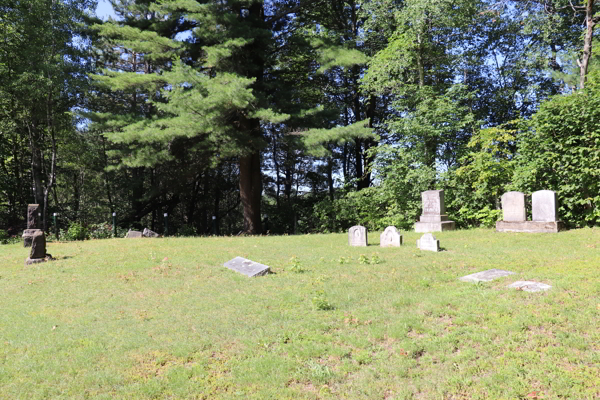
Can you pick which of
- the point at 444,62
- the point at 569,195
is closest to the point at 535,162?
the point at 569,195

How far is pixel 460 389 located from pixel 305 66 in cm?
2121

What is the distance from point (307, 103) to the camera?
20203 millimetres

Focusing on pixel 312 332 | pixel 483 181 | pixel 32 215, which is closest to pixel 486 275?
pixel 312 332

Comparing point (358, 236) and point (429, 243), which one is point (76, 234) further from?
point (429, 243)

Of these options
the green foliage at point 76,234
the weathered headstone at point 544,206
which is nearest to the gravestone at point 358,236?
the weathered headstone at point 544,206

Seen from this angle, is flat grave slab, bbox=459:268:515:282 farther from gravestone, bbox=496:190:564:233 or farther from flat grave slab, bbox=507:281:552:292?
gravestone, bbox=496:190:564:233

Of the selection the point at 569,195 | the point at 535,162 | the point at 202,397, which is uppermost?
the point at 535,162

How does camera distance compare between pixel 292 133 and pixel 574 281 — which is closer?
pixel 574 281

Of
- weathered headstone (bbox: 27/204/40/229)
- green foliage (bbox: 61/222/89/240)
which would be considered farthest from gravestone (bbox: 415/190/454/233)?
weathered headstone (bbox: 27/204/40/229)

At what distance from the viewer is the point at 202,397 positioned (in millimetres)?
3664

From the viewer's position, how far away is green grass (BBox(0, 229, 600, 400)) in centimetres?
371

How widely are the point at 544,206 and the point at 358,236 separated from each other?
5918mm

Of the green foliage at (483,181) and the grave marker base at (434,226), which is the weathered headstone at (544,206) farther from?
the grave marker base at (434,226)

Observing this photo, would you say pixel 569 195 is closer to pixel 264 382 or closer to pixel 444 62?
pixel 444 62
